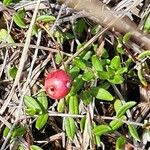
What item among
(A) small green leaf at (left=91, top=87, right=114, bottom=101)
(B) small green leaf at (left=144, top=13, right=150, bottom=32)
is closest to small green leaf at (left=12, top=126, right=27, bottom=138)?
(A) small green leaf at (left=91, top=87, right=114, bottom=101)

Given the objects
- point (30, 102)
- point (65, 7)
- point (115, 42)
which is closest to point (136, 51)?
point (115, 42)

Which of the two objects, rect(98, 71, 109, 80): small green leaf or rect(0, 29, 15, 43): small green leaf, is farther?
rect(0, 29, 15, 43): small green leaf

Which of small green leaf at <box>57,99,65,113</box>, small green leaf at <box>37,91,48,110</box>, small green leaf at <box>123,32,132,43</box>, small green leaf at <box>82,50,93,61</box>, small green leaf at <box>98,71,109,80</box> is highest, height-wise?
small green leaf at <box>123,32,132,43</box>

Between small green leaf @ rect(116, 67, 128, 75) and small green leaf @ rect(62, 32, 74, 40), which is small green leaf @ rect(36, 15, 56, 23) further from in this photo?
small green leaf @ rect(116, 67, 128, 75)

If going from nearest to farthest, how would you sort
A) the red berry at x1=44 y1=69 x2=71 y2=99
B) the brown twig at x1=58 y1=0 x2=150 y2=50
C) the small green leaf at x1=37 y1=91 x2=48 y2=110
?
the red berry at x1=44 y1=69 x2=71 y2=99 → the brown twig at x1=58 y1=0 x2=150 y2=50 → the small green leaf at x1=37 y1=91 x2=48 y2=110

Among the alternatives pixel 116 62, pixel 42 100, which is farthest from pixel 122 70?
pixel 42 100

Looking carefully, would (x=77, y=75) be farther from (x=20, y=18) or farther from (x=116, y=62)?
(x=20, y=18)
